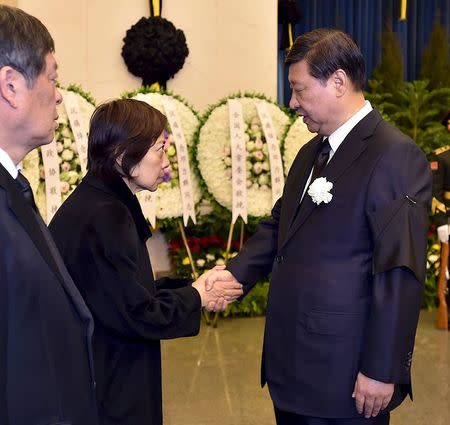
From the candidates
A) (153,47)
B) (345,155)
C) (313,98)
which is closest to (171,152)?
(153,47)

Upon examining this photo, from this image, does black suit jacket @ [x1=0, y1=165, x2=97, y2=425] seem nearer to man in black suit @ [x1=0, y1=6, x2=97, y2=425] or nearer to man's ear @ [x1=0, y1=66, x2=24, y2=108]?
man in black suit @ [x1=0, y1=6, x2=97, y2=425]

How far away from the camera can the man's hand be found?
1879mm

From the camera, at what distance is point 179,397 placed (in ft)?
12.8

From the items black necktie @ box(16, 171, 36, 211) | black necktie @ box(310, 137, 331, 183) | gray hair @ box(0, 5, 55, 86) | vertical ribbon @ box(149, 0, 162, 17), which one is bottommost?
black necktie @ box(310, 137, 331, 183)

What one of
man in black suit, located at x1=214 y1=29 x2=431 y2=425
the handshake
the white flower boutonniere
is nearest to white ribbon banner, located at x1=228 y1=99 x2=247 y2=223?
the handshake

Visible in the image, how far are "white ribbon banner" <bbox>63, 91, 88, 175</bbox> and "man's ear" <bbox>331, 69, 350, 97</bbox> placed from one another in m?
→ 2.56

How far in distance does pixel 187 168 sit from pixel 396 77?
450 cm

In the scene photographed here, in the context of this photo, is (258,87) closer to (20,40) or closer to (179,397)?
(179,397)

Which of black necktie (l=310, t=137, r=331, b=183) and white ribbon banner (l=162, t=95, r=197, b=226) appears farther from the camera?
white ribbon banner (l=162, t=95, r=197, b=226)

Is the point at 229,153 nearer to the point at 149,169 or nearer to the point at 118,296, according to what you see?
the point at 149,169

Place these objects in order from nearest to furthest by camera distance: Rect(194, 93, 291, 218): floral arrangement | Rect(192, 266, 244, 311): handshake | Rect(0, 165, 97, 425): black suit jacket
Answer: Rect(0, 165, 97, 425): black suit jacket → Rect(192, 266, 244, 311): handshake → Rect(194, 93, 291, 218): floral arrangement

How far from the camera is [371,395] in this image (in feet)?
6.19

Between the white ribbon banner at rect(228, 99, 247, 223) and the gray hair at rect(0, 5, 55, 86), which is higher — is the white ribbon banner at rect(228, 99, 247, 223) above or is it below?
below

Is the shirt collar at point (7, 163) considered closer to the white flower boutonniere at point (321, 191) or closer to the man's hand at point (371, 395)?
the white flower boutonniere at point (321, 191)
